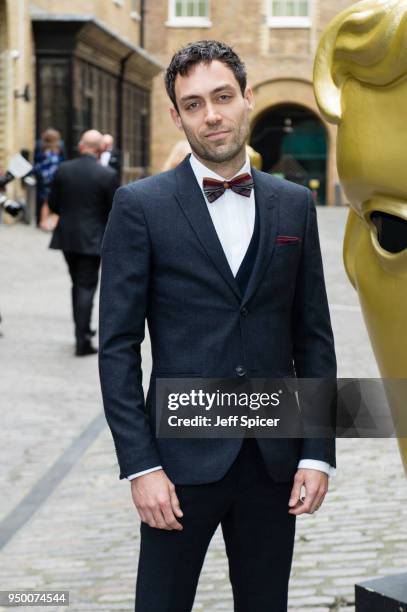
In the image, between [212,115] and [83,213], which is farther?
[83,213]

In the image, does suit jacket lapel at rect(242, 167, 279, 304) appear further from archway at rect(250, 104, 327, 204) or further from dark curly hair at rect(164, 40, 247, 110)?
archway at rect(250, 104, 327, 204)

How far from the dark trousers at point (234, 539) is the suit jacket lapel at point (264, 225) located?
363 millimetres

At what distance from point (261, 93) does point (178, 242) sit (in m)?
35.1

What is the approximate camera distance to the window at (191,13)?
123 ft

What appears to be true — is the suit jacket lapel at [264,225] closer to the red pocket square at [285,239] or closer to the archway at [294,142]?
the red pocket square at [285,239]

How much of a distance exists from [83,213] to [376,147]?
27.0ft

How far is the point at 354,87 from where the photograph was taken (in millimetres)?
2156

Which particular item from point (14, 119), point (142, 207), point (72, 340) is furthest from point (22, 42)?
point (142, 207)

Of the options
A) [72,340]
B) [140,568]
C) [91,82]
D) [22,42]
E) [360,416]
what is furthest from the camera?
[91,82]

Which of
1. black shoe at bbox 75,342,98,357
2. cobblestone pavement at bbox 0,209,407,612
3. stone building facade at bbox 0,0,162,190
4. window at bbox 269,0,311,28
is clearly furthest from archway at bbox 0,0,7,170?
window at bbox 269,0,311,28

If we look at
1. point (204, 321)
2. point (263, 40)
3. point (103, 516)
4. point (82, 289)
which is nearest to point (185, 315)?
point (204, 321)

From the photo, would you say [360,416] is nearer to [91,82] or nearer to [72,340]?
[72,340]

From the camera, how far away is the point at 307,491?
267 cm

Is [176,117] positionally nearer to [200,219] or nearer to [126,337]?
[200,219]
